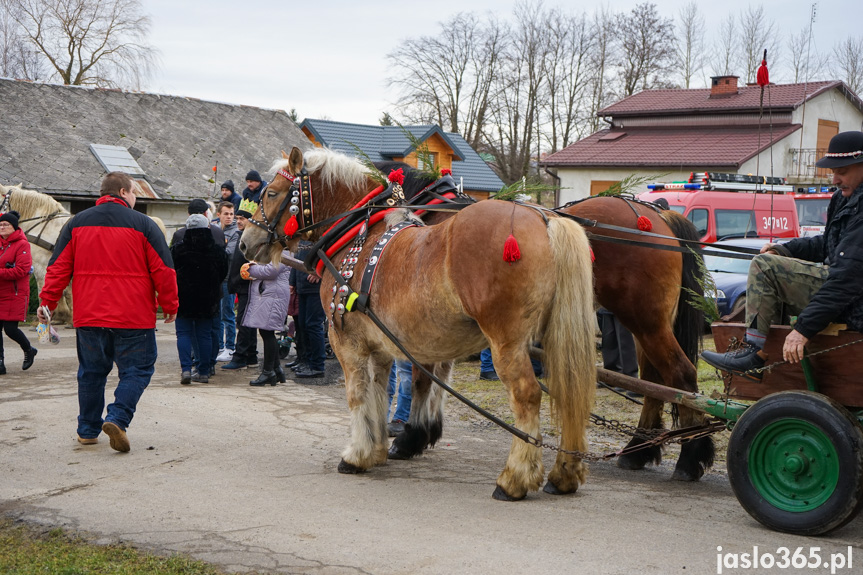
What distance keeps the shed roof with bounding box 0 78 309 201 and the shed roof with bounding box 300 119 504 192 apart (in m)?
5.08

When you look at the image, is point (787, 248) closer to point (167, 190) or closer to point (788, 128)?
point (167, 190)

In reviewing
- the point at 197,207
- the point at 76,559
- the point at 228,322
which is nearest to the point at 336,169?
the point at 76,559

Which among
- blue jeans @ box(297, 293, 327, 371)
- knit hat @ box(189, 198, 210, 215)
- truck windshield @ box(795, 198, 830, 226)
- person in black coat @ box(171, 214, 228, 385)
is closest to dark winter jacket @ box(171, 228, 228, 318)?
person in black coat @ box(171, 214, 228, 385)

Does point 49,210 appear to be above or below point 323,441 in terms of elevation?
above

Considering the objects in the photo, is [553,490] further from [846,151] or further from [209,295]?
[209,295]

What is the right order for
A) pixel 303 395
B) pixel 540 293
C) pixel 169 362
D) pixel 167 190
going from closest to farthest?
pixel 540 293 → pixel 303 395 → pixel 169 362 → pixel 167 190

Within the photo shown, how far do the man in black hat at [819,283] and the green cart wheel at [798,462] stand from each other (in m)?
0.26

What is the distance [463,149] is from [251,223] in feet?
101

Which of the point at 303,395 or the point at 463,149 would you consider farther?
the point at 463,149

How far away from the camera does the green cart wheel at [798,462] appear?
12.8 feet

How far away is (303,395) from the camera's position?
8.68 metres

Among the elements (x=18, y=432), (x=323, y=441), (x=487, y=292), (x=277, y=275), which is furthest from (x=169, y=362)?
(x=487, y=292)

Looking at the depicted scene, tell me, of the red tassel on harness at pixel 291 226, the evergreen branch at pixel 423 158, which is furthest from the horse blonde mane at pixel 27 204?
the evergreen branch at pixel 423 158

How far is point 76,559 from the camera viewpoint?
3906mm
